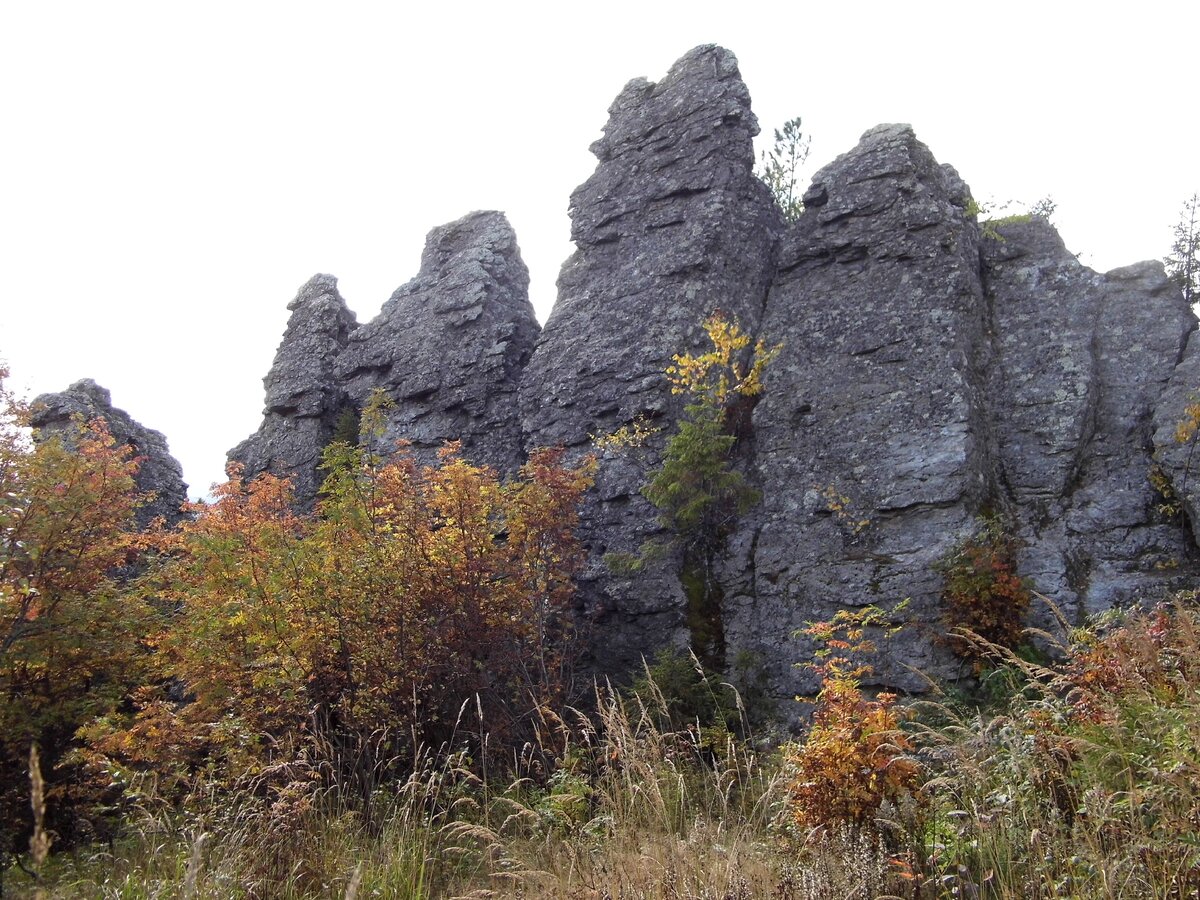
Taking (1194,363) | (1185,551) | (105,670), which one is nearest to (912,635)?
(1185,551)

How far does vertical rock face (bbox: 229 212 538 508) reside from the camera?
17.8 m

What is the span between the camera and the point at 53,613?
10.3 meters

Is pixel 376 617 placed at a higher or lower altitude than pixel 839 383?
lower

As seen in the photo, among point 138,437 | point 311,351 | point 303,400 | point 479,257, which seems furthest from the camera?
point 311,351

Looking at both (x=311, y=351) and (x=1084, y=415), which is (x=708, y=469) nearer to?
(x=1084, y=415)

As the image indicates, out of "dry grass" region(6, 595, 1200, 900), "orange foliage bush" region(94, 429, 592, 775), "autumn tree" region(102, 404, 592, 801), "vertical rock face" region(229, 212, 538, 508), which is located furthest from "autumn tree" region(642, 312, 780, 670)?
"dry grass" region(6, 595, 1200, 900)

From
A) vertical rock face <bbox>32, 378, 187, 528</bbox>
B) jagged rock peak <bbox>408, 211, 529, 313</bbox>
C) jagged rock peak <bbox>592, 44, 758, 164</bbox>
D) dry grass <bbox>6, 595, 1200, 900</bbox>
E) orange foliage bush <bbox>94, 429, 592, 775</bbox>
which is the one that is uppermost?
jagged rock peak <bbox>592, 44, 758, 164</bbox>

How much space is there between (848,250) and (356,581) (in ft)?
31.2

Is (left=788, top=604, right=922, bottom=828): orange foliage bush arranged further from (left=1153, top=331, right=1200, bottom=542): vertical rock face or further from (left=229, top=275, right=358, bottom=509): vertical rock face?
(left=229, top=275, right=358, bottom=509): vertical rock face

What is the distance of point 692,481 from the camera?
43.8ft

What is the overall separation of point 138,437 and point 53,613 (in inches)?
469

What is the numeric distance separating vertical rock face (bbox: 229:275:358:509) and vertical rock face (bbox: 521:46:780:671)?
6.05 meters

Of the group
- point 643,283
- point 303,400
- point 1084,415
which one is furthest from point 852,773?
point 303,400

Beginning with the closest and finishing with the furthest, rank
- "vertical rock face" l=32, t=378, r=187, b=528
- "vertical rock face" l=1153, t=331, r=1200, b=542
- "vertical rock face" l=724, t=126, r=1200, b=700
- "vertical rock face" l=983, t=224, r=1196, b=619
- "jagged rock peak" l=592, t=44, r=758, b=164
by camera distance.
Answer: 1. "vertical rock face" l=1153, t=331, r=1200, b=542
2. "vertical rock face" l=983, t=224, r=1196, b=619
3. "vertical rock face" l=724, t=126, r=1200, b=700
4. "jagged rock peak" l=592, t=44, r=758, b=164
5. "vertical rock face" l=32, t=378, r=187, b=528
